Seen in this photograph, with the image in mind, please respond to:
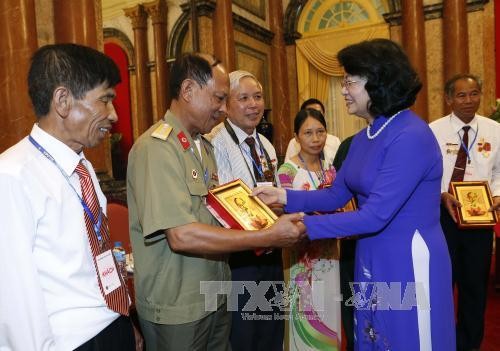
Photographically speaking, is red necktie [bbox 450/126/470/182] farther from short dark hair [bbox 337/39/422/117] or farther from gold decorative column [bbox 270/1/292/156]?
gold decorative column [bbox 270/1/292/156]

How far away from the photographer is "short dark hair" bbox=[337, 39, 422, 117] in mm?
1734

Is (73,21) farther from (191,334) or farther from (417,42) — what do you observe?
(417,42)

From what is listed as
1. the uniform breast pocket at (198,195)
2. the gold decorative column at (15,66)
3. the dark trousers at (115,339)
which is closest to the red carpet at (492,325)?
the uniform breast pocket at (198,195)

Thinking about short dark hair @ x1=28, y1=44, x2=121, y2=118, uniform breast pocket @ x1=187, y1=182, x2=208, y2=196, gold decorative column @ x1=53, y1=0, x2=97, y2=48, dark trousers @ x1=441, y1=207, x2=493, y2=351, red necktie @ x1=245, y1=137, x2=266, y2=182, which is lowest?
dark trousers @ x1=441, y1=207, x2=493, y2=351

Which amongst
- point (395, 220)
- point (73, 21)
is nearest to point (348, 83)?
point (395, 220)

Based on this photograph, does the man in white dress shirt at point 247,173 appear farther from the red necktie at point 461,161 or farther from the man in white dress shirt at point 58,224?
the red necktie at point 461,161

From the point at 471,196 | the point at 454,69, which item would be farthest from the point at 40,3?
the point at 454,69

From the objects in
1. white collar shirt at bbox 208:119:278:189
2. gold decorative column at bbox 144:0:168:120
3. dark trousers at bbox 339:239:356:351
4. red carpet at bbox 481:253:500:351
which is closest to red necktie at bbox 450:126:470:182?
dark trousers at bbox 339:239:356:351

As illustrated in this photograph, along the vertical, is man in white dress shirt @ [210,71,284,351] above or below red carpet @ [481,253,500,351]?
above

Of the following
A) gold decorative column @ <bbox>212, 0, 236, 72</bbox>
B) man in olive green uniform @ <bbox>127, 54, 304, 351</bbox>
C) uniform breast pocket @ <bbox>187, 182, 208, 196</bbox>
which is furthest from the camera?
gold decorative column @ <bbox>212, 0, 236, 72</bbox>

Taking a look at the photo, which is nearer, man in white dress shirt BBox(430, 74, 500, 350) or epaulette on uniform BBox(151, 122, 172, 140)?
epaulette on uniform BBox(151, 122, 172, 140)

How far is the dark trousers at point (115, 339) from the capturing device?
1.24m

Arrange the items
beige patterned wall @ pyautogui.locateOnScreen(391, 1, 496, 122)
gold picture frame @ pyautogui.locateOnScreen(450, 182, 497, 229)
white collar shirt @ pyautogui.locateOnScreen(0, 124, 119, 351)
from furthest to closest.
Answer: beige patterned wall @ pyautogui.locateOnScreen(391, 1, 496, 122) < gold picture frame @ pyautogui.locateOnScreen(450, 182, 497, 229) < white collar shirt @ pyautogui.locateOnScreen(0, 124, 119, 351)

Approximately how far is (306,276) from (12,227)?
2129mm
